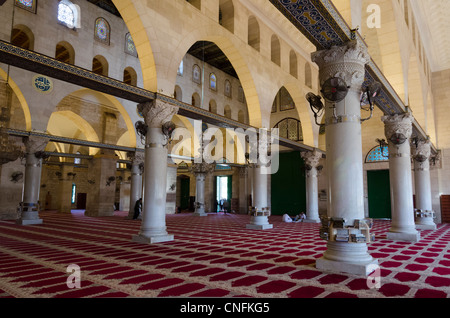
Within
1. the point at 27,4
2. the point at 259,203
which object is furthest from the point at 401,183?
the point at 27,4

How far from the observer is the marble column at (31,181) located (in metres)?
10.2

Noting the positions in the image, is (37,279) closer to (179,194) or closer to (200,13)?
(200,13)

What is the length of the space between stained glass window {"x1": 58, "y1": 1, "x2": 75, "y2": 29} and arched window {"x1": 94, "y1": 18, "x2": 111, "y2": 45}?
919 mm

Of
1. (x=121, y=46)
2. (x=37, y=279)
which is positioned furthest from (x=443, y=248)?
(x=121, y=46)

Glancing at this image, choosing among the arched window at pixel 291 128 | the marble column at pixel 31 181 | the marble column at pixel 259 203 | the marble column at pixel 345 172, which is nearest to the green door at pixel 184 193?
the arched window at pixel 291 128

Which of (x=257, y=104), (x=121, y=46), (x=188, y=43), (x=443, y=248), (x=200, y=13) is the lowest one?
(x=443, y=248)

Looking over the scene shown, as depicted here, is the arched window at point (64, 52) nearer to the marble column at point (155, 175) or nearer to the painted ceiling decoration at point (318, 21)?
the marble column at point (155, 175)

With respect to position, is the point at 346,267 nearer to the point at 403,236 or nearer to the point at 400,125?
the point at 403,236

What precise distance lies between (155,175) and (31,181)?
6522mm

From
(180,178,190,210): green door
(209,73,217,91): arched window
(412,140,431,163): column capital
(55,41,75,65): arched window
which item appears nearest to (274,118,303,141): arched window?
(209,73,217,91): arched window

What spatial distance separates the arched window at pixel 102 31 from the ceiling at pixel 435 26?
35.9 ft

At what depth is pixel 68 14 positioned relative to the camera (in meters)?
11.8
